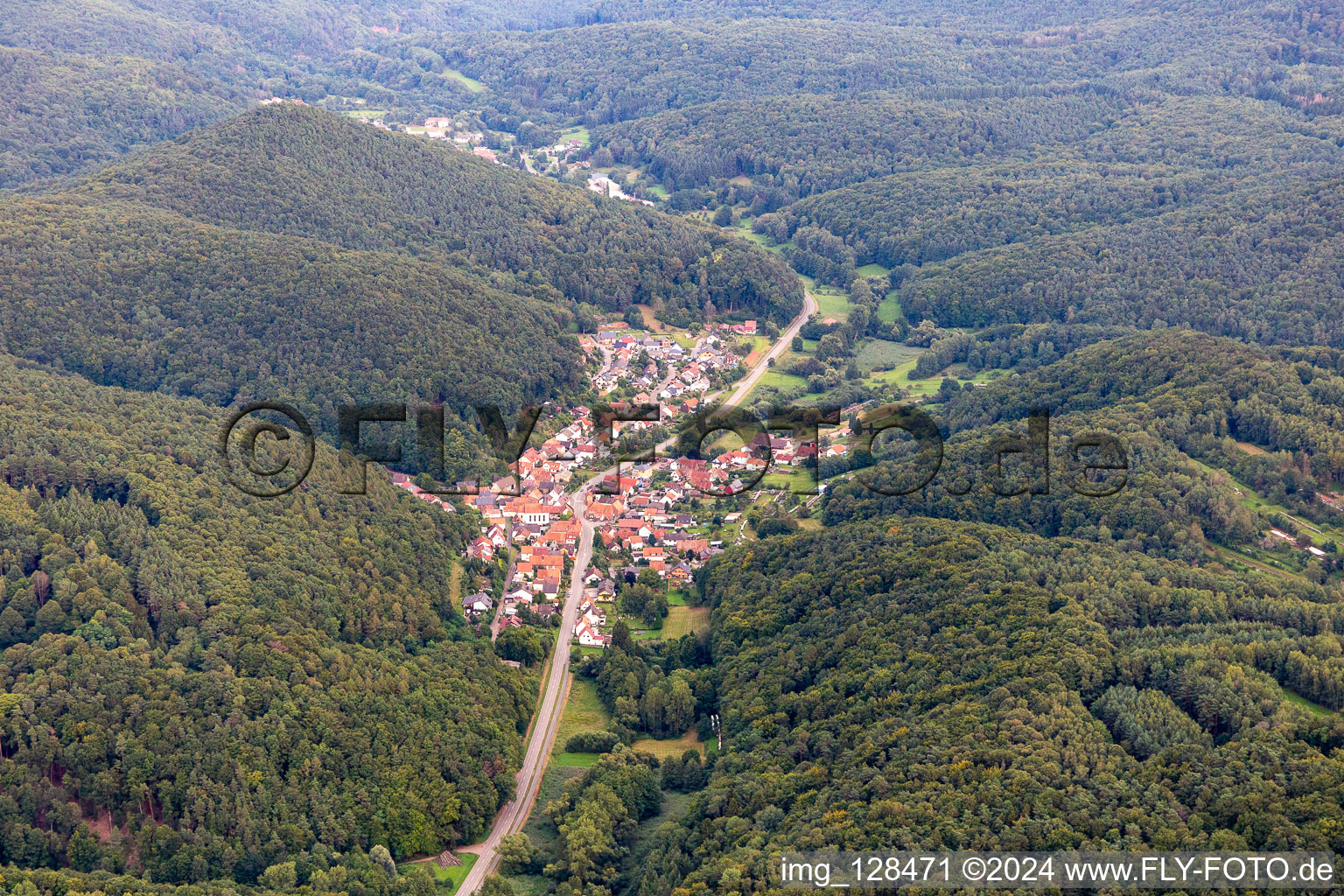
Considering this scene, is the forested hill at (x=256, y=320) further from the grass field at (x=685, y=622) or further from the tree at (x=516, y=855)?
the tree at (x=516, y=855)

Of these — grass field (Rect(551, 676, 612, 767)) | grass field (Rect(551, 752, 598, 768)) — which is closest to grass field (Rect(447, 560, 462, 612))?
grass field (Rect(551, 676, 612, 767))

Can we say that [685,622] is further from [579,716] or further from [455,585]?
[455,585]

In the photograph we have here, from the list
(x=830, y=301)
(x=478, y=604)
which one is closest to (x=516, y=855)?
(x=478, y=604)

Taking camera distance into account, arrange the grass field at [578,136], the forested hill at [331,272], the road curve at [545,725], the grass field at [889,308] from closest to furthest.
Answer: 1. the road curve at [545,725]
2. the forested hill at [331,272]
3. the grass field at [889,308]
4. the grass field at [578,136]

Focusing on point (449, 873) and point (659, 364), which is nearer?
point (449, 873)

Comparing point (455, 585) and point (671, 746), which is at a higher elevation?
point (455, 585)

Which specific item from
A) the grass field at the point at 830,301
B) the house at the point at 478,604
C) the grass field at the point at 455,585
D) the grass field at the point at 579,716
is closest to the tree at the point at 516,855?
the grass field at the point at 579,716
